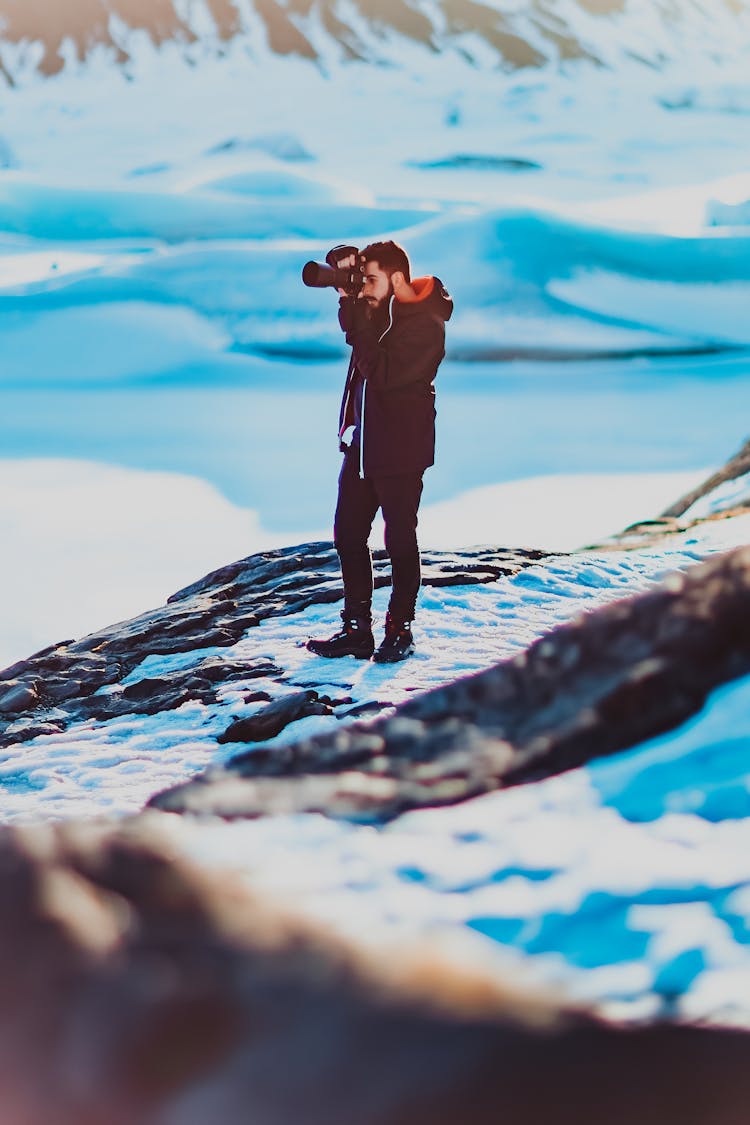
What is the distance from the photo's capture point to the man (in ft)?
8.26

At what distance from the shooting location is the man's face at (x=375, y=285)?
8.20ft

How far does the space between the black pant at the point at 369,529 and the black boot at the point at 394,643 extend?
0.9 inches

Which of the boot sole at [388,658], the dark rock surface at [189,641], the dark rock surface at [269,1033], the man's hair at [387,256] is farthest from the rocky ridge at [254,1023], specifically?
the dark rock surface at [189,641]

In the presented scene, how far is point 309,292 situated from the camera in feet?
43.5

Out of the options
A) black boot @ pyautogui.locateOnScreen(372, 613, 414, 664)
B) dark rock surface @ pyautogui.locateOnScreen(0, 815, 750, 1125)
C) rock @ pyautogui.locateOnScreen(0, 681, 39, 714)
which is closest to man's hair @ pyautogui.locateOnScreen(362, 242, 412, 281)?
black boot @ pyautogui.locateOnScreen(372, 613, 414, 664)

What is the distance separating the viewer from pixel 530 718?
871 mm

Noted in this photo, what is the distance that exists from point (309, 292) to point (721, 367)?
5008mm

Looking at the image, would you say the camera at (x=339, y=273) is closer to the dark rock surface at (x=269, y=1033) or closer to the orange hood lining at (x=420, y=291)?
the orange hood lining at (x=420, y=291)

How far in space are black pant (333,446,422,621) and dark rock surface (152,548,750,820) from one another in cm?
175

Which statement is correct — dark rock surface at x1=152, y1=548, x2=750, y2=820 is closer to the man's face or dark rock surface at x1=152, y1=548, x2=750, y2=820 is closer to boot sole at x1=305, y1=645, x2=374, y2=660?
the man's face

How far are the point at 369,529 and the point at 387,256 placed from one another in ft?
2.29

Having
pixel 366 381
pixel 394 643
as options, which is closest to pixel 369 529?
pixel 394 643

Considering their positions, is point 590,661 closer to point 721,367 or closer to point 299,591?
point 299,591

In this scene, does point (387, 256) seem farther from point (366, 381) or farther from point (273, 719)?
point (273, 719)
